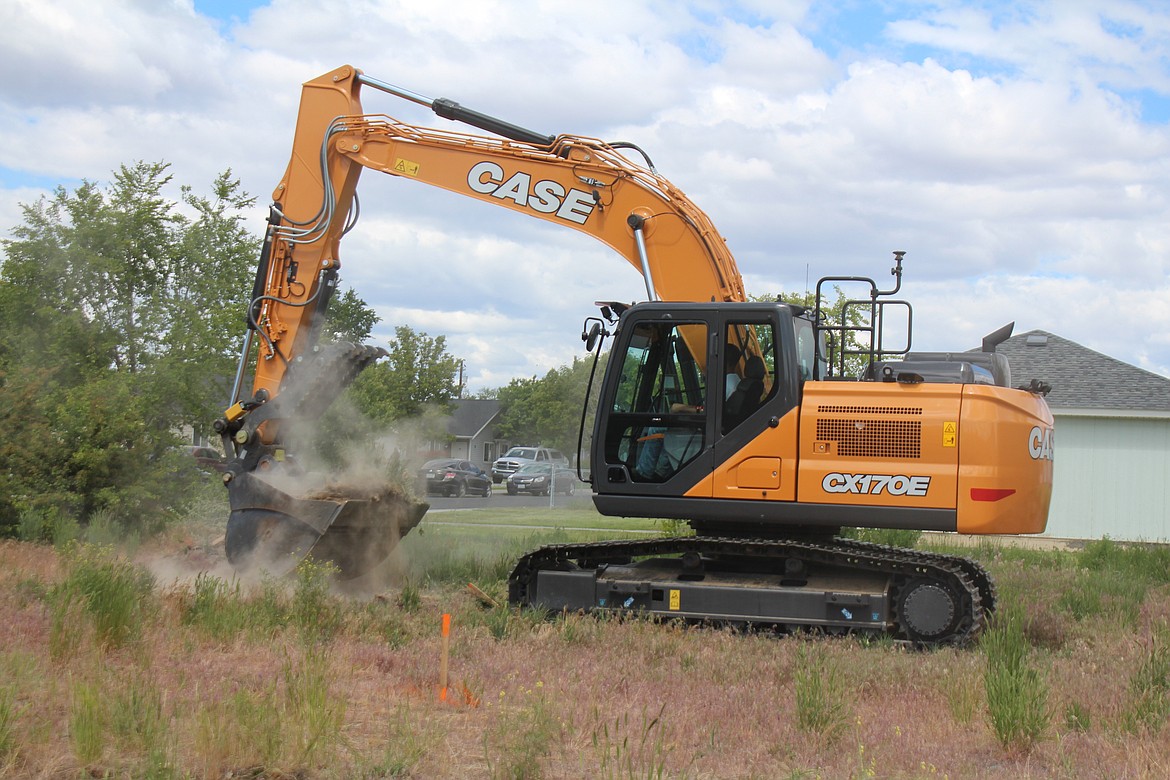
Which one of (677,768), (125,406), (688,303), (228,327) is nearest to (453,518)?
(228,327)

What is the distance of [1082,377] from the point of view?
81.3ft

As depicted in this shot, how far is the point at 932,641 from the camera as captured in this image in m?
9.16

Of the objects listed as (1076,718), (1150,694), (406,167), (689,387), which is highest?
(406,167)

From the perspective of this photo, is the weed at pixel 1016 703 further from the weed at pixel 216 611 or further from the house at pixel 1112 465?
the house at pixel 1112 465

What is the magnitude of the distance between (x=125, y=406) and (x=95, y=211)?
883cm

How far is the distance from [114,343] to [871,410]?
610 inches

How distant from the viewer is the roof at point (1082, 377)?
914 inches

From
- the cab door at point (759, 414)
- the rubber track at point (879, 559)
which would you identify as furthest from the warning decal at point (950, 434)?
the cab door at point (759, 414)

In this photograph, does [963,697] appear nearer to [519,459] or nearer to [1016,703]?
[1016,703]

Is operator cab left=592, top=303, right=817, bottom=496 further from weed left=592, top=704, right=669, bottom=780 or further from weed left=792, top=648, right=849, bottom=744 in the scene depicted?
weed left=592, top=704, right=669, bottom=780

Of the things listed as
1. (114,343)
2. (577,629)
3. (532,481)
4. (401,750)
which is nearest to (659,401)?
(577,629)

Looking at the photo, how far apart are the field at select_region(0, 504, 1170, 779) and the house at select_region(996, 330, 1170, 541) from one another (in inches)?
502

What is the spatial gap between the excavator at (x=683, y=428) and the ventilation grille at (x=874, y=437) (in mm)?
16

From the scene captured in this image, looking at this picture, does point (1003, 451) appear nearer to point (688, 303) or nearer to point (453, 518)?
point (688, 303)
